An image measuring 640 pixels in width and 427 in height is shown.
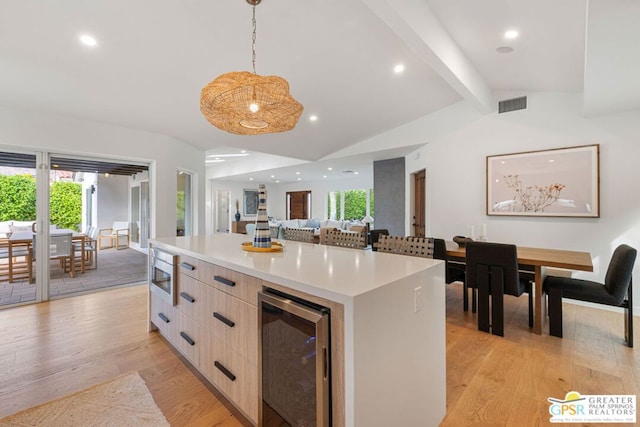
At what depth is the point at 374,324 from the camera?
1108 mm

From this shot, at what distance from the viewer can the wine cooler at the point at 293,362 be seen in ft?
3.65

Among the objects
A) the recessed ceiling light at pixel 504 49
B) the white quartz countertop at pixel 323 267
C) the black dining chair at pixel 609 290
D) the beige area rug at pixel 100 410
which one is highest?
the recessed ceiling light at pixel 504 49

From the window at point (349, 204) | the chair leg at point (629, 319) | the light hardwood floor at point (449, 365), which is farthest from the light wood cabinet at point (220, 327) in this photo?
→ the window at point (349, 204)

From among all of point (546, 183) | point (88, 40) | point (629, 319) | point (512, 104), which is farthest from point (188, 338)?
point (512, 104)

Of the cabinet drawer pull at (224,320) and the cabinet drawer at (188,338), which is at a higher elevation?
the cabinet drawer pull at (224,320)

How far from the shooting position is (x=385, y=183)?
6.46 meters

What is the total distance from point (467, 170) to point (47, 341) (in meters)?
5.42

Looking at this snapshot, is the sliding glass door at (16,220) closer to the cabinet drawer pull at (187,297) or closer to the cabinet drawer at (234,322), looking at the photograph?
the cabinet drawer pull at (187,297)

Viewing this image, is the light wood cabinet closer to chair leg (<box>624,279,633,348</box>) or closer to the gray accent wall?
chair leg (<box>624,279,633,348</box>)

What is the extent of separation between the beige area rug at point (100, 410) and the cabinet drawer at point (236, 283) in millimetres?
822

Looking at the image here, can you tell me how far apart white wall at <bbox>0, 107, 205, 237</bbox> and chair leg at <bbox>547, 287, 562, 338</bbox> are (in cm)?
526

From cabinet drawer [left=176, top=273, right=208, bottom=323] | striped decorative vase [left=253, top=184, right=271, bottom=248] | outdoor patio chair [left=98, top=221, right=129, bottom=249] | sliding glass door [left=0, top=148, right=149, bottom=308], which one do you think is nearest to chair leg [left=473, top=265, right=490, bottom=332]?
striped decorative vase [left=253, top=184, right=271, bottom=248]

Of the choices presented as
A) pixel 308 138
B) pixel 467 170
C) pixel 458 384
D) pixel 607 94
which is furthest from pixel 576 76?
pixel 308 138

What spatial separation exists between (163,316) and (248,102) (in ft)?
6.40
